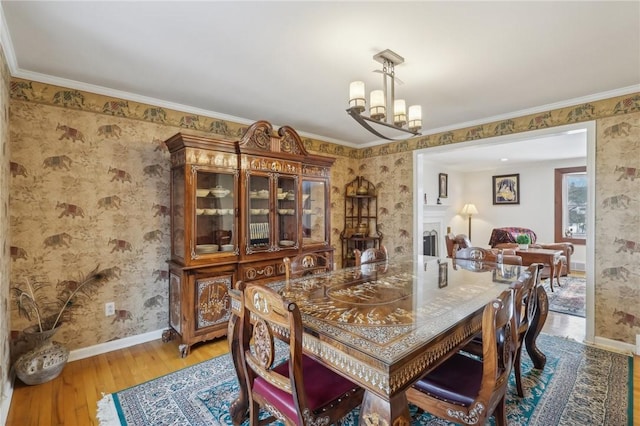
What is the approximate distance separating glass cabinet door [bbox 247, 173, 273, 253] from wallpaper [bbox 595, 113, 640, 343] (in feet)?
10.8

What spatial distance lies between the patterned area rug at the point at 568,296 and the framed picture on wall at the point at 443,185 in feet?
8.87

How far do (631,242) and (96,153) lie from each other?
4948 millimetres

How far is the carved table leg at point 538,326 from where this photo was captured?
8.02ft

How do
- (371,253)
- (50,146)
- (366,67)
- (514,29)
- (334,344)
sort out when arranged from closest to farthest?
(334,344) < (514,29) < (366,67) < (50,146) < (371,253)

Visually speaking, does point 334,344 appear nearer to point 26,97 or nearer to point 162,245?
point 162,245

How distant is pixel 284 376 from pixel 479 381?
3.16 ft

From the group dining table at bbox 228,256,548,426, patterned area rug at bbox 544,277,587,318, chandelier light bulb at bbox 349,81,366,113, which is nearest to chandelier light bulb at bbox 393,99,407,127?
chandelier light bulb at bbox 349,81,366,113

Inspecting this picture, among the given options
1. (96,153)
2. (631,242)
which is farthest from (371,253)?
(96,153)

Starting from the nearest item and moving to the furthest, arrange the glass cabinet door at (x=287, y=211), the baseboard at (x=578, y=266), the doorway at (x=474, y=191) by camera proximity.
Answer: the doorway at (x=474, y=191) < the glass cabinet door at (x=287, y=211) < the baseboard at (x=578, y=266)

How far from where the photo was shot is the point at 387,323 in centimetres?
139

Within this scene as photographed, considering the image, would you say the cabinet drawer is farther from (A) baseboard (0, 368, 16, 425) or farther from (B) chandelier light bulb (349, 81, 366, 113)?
(B) chandelier light bulb (349, 81, 366, 113)

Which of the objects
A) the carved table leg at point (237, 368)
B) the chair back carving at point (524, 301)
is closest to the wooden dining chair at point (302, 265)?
the carved table leg at point (237, 368)

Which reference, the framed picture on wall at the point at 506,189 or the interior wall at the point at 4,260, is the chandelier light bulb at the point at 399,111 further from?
the framed picture on wall at the point at 506,189

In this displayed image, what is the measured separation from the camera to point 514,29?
74.1 inches
